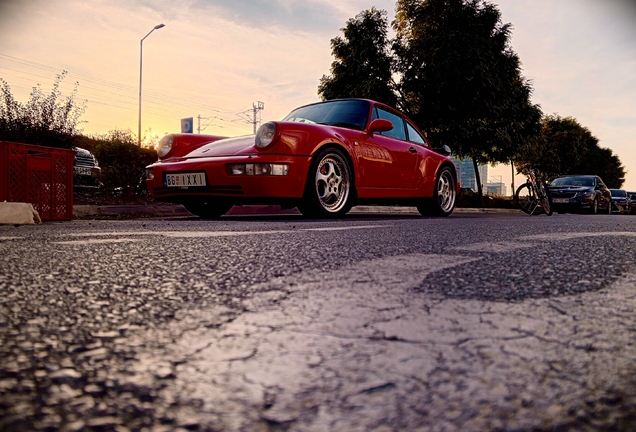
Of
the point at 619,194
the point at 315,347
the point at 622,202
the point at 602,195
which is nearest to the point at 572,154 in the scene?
the point at 619,194

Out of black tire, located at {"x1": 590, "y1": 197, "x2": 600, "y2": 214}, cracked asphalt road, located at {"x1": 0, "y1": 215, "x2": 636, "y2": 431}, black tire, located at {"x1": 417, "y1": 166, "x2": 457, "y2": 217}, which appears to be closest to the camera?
cracked asphalt road, located at {"x1": 0, "y1": 215, "x2": 636, "y2": 431}

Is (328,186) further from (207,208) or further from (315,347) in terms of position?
(315,347)

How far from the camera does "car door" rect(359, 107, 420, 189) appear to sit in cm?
662

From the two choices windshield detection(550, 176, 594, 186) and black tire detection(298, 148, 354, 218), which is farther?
windshield detection(550, 176, 594, 186)

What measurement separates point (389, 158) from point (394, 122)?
0.81 meters

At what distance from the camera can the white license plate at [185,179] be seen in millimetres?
5785

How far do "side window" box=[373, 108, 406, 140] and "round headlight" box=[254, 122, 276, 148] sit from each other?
6.44ft

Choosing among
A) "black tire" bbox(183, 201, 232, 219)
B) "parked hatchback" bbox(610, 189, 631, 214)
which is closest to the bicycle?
"black tire" bbox(183, 201, 232, 219)

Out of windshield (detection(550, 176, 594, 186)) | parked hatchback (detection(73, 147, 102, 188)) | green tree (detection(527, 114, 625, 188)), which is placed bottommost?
parked hatchback (detection(73, 147, 102, 188))

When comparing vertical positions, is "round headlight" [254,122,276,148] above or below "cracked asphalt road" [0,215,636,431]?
above

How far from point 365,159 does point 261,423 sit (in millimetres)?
5975

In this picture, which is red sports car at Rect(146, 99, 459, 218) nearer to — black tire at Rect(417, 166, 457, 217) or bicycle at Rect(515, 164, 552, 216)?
black tire at Rect(417, 166, 457, 217)

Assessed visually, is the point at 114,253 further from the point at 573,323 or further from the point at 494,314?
the point at 573,323

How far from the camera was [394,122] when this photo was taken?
7.57 metres
